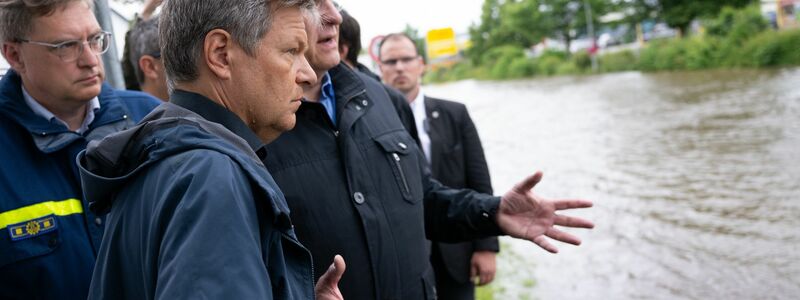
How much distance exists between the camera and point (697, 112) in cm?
1594

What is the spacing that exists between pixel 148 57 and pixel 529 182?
73.3 inches

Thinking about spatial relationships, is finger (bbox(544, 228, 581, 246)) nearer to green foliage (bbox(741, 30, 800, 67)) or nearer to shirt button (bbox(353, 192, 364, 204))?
shirt button (bbox(353, 192, 364, 204))

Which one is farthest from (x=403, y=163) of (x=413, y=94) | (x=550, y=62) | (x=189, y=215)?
(x=550, y=62)

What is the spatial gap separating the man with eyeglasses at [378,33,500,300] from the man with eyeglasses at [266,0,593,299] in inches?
50.6

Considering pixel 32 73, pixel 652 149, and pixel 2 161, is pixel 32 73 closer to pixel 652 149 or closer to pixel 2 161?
pixel 2 161

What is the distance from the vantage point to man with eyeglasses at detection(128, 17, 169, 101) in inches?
128

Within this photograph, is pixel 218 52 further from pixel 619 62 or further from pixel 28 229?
pixel 619 62

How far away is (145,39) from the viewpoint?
3268 millimetres

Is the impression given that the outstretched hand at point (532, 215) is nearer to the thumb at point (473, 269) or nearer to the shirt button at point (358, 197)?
the shirt button at point (358, 197)

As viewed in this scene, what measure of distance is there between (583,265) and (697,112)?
10.8m

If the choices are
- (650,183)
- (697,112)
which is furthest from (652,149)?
(697,112)

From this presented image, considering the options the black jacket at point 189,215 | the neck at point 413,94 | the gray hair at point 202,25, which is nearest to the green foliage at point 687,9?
the neck at point 413,94

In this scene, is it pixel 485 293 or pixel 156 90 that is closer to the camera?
pixel 156 90

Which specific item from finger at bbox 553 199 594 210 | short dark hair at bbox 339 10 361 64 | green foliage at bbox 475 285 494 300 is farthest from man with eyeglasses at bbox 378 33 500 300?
green foliage at bbox 475 285 494 300
